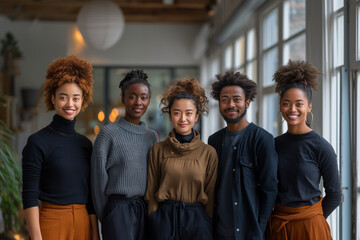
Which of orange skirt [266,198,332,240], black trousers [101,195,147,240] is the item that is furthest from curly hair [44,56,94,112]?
orange skirt [266,198,332,240]

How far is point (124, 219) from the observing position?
202 centimetres

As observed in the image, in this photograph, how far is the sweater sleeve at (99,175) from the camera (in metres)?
2.03

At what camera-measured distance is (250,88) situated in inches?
83.6

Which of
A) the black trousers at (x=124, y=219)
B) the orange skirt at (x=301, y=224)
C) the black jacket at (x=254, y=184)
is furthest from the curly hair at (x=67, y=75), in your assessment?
the orange skirt at (x=301, y=224)

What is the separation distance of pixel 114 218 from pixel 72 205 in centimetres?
21

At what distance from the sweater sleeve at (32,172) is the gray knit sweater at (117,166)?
256 millimetres

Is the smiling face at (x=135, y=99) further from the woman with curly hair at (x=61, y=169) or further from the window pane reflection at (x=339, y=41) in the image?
the window pane reflection at (x=339, y=41)

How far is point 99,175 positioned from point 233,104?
73 centimetres

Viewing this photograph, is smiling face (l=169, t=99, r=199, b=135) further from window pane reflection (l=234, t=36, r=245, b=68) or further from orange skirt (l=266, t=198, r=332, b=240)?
window pane reflection (l=234, t=36, r=245, b=68)

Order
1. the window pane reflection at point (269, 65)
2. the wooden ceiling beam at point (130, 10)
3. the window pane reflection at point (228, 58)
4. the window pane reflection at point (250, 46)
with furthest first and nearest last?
the wooden ceiling beam at point (130, 10) < the window pane reflection at point (228, 58) < the window pane reflection at point (250, 46) < the window pane reflection at point (269, 65)

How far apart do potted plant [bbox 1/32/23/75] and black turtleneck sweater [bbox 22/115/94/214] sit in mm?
5879

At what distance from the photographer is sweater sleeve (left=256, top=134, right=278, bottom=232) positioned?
1.96 m

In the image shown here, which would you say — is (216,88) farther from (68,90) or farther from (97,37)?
(97,37)

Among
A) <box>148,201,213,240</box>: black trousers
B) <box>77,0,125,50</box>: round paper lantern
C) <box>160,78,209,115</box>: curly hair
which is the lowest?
<box>148,201,213,240</box>: black trousers
